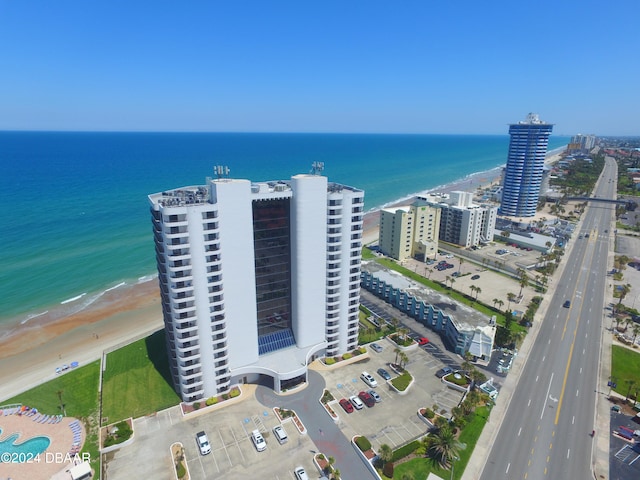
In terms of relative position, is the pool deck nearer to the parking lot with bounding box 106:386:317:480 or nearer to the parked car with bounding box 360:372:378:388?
the parking lot with bounding box 106:386:317:480

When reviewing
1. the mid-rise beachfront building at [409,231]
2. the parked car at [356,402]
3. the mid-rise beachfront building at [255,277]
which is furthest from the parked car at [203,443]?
the mid-rise beachfront building at [409,231]

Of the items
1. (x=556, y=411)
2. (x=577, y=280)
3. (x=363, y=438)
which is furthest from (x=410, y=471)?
(x=577, y=280)

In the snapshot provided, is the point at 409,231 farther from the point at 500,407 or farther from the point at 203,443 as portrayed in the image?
the point at 203,443

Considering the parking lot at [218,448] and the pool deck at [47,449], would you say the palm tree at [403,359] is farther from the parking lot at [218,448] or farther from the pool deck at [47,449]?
the pool deck at [47,449]

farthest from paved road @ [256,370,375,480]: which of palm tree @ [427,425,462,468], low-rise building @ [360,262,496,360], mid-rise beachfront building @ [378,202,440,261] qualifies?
mid-rise beachfront building @ [378,202,440,261]

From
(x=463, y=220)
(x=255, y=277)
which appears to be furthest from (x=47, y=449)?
(x=463, y=220)
